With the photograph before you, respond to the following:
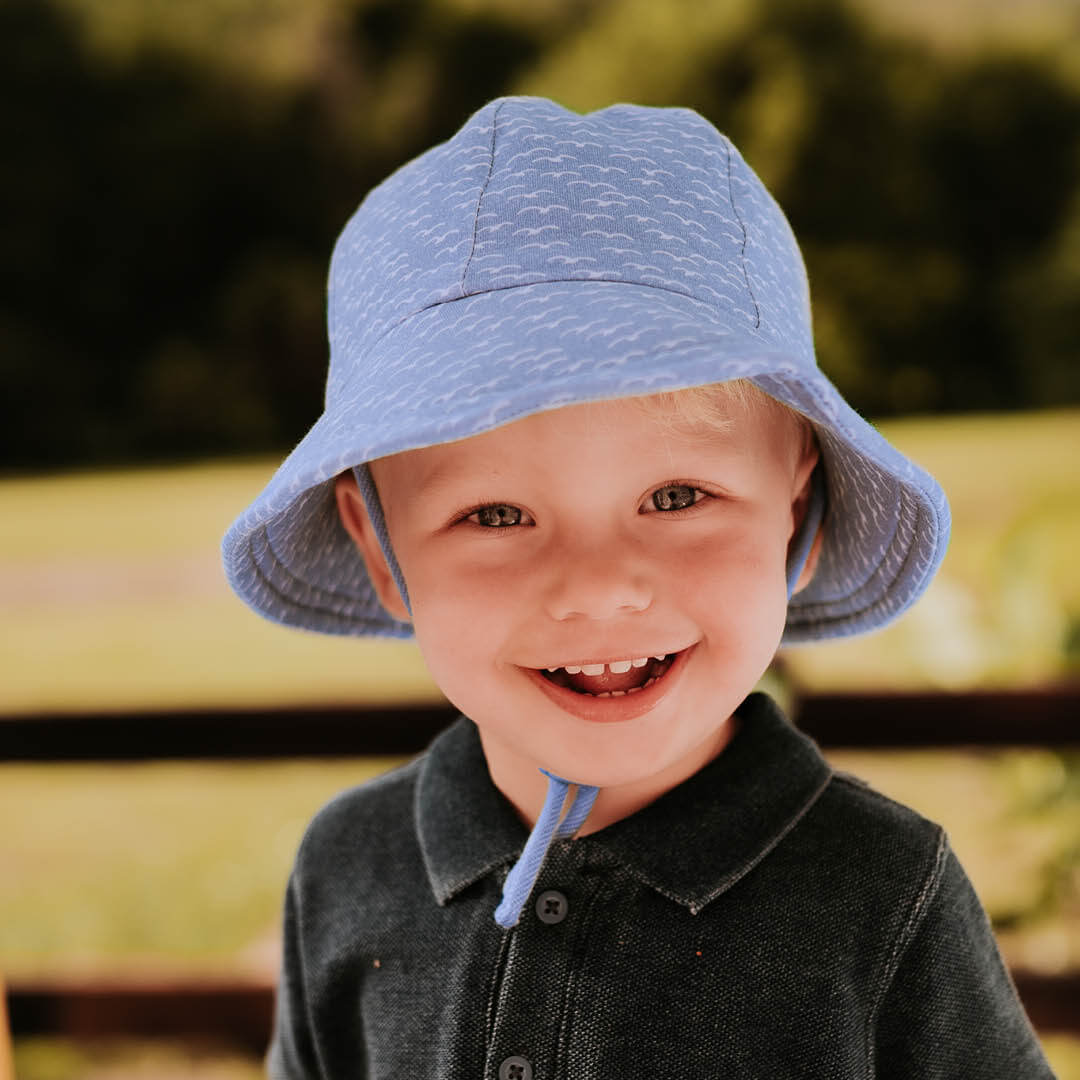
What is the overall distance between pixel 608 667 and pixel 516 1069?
0.87 feet

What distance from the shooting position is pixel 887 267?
11.9 feet

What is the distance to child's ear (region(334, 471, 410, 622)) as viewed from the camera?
878 millimetres

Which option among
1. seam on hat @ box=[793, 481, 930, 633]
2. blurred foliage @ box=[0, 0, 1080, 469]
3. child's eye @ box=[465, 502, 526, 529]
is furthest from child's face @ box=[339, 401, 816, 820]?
blurred foliage @ box=[0, 0, 1080, 469]

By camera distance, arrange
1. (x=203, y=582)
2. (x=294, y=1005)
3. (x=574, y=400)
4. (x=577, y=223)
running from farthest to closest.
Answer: (x=203, y=582), (x=294, y=1005), (x=577, y=223), (x=574, y=400)

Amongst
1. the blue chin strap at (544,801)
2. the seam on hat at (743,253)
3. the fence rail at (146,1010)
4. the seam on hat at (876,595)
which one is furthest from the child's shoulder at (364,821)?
the fence rail at (146,1010)

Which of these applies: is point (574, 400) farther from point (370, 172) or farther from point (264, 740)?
point (370, 172)

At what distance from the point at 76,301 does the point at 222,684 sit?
4.58ft

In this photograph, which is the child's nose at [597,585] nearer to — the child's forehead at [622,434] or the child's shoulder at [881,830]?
the child's forehead at [622,434]

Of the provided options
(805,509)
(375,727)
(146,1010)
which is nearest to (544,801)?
(805,509)

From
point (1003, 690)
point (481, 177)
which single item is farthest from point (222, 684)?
point (481, 177)

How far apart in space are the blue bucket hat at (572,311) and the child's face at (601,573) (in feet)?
0.20

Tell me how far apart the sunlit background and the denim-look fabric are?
6.92 ft

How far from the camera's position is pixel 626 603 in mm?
704

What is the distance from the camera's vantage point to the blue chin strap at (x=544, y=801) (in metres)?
0.78
